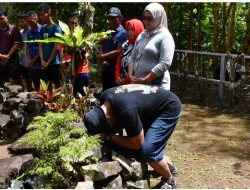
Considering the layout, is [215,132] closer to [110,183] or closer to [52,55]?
[52,55]

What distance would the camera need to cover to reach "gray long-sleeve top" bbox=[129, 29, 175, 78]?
146 inches

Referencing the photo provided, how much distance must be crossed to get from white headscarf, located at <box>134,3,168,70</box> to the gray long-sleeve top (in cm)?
4

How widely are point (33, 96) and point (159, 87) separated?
268cm

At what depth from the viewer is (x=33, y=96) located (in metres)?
5.88

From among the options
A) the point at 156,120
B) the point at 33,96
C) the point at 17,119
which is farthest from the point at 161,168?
the point at 33,96

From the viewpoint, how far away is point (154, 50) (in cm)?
378

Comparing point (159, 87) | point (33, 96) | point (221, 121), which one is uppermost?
point (159, 87)

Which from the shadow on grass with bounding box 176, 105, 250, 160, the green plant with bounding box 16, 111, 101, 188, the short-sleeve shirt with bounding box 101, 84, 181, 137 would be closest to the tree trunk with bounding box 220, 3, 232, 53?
the shadow on grass with bounding box 176, 105, 250, 160

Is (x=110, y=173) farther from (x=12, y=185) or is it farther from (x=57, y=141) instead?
(x=12, y=185)

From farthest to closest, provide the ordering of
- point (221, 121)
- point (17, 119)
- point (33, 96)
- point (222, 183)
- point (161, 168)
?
point (221, 121), point (33, 96), point (17, 119), point (222, 183), point (161, 168)

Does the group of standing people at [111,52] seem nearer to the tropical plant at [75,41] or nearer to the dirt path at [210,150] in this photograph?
the tropical plant at [75,41]

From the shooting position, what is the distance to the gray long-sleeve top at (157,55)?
371 centimetres

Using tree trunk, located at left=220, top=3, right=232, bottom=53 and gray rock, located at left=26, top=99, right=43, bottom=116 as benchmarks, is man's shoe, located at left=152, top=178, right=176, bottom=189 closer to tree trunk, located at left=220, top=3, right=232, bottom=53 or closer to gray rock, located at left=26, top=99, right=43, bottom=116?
gray rock, located at left=26, top=99, right=43, bottom=116

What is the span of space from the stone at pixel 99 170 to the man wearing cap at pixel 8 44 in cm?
372
